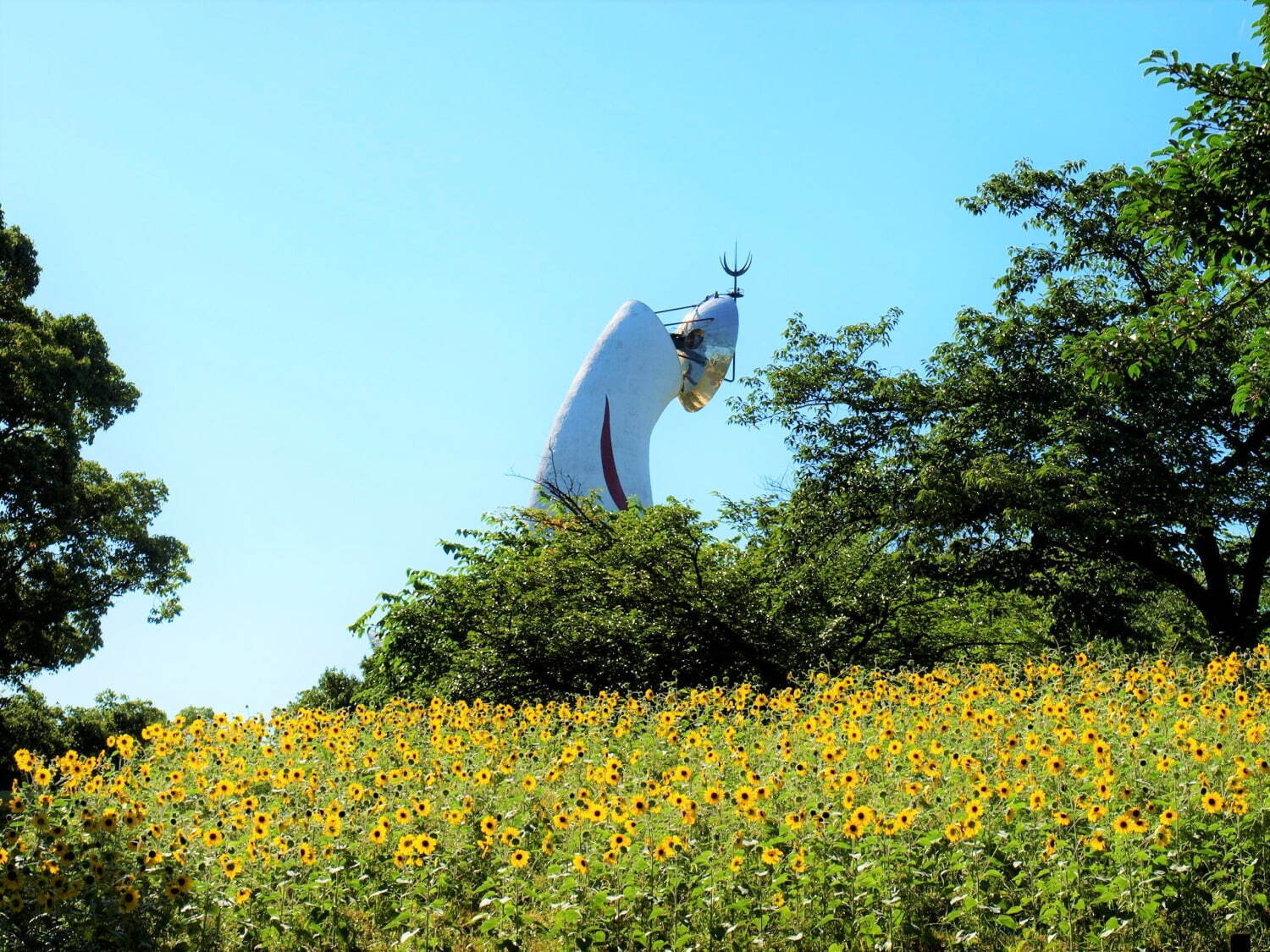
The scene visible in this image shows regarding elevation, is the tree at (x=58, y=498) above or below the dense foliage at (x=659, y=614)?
above

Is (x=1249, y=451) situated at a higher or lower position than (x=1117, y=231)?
lower

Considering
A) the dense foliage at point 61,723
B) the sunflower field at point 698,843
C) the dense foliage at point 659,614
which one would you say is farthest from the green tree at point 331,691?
the sunflower field at point 698,843

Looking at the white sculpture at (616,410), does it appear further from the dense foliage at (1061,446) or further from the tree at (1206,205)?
the tree at (1206,205)

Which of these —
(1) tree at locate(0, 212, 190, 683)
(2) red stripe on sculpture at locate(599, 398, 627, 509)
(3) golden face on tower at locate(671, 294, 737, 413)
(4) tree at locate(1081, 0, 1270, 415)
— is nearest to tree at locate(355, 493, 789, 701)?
(4) tree at locate(1081, 0, 1270, 415)

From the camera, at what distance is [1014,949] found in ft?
18.1

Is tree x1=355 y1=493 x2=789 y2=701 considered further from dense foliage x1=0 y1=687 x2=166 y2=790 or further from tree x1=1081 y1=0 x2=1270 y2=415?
dense foliage x1=0 y1=687 x2=166 y2=790

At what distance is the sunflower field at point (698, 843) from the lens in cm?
568

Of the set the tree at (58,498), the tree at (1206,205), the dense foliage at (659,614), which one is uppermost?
the tree at (58,498)

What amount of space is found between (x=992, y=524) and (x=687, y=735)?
8648mm

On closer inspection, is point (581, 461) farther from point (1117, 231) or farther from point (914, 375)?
point (1117, 231)

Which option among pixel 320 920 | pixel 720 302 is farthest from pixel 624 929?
pixel 720 302

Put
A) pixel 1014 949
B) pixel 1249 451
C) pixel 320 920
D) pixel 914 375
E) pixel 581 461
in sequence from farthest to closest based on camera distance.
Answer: pixel 581 461 < pixel 914 375 < pixel 1249 451 < pixel 320 920 < pixel 1014 949

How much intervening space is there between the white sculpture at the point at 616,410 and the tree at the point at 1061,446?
7.24 metres

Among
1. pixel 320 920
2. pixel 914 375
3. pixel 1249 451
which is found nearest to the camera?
pixel 320 920
